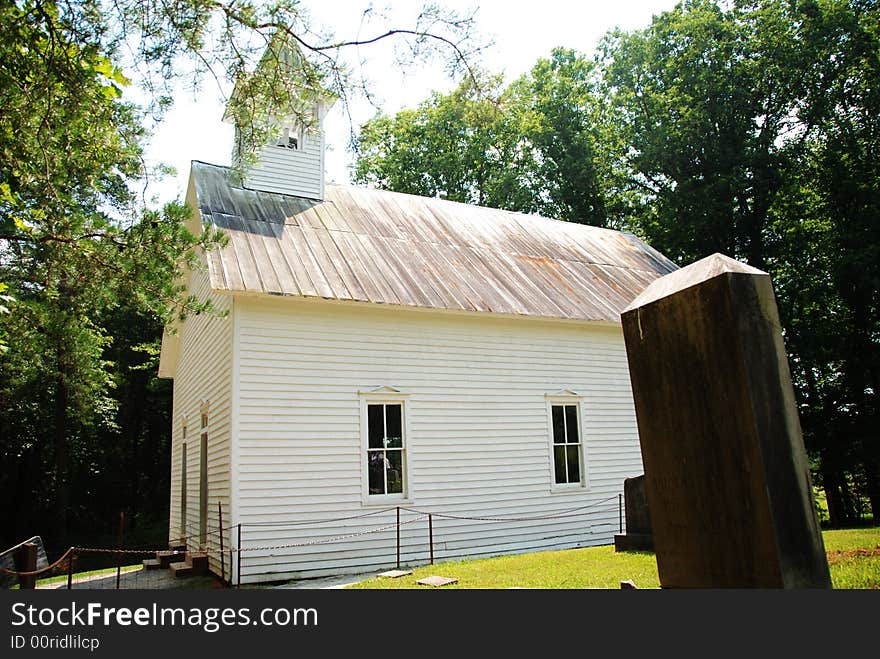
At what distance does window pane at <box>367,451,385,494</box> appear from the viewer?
12.1 metres

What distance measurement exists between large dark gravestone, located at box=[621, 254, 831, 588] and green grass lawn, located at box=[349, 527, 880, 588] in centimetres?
326

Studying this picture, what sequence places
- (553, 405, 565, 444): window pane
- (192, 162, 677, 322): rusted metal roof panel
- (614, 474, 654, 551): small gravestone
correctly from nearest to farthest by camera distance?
(614, 474, 654, 551): small gravestone < (192, 162, 677, 322): rusted metal roof panel < (553, 405, 565, 444): window pane

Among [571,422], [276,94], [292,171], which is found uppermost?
[292,171]

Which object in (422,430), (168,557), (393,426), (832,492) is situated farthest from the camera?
(832,492)

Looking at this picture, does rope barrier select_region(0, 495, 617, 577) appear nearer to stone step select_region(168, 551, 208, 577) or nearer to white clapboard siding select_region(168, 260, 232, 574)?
stone step select_region(168, 551, 208, 577)

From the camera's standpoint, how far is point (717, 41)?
25656mm

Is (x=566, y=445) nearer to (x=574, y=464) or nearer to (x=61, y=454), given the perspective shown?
(x=574, y=464)

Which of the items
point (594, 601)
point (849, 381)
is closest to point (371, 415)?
point (594, 601)

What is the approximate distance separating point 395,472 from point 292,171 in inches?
292

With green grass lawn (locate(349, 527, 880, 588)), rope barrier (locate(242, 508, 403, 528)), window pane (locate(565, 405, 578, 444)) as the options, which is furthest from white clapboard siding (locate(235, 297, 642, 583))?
green grass lawn (locate(349, 527, 880, 588))

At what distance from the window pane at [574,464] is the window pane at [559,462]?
0.51 feet

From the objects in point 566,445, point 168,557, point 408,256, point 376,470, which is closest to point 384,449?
point 376,470

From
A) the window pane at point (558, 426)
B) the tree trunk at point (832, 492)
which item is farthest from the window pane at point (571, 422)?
the tree trunk at point (832, 492)

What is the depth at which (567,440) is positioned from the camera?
1434 centimetres
